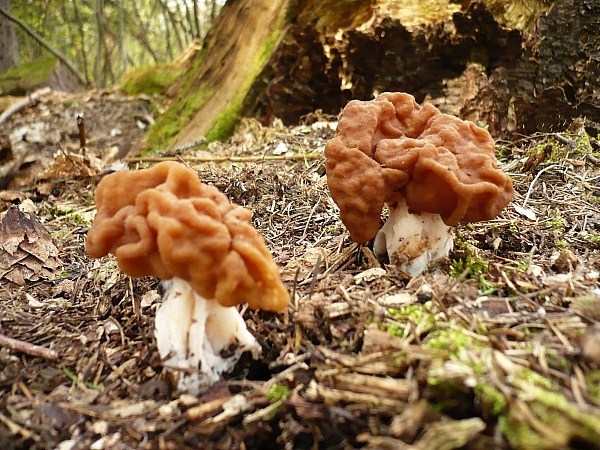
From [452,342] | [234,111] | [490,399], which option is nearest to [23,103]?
[234,111]

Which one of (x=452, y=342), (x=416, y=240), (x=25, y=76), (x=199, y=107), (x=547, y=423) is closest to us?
A: (x=547, y=423)

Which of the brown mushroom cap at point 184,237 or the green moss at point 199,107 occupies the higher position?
the green moss at point 199,107

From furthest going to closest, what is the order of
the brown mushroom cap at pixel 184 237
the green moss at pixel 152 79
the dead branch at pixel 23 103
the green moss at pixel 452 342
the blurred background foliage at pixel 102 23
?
the blurred background foliage at pixel 102 23 < the green moss at pixel 152 79 < the dead branch at pixel 23 103 < the brown mushroom cap at pixel 184 237 < the green moss at pixel 452 342

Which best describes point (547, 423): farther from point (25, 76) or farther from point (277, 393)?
point (25, 76)

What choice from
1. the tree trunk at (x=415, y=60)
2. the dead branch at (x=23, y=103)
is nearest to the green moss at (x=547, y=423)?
the tree trunk at (x=415, y=60)

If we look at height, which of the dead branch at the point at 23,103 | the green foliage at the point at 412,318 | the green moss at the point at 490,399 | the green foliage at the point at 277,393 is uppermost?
the dead branch at the point at 23,103

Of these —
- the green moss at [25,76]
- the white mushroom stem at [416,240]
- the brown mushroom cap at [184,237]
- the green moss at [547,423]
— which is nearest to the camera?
the green moss at [547,423]

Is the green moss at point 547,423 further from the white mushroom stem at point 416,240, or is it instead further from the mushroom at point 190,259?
the white mushroom stem at point 416,240
